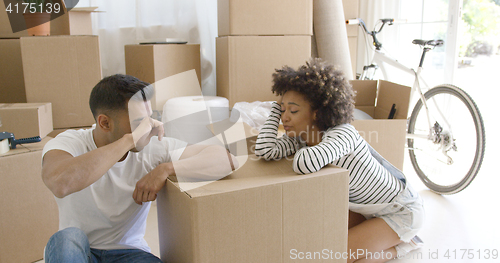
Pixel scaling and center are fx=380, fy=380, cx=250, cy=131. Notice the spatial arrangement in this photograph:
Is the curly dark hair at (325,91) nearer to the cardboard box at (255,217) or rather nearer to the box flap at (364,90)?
the cardboard box at (255,217)

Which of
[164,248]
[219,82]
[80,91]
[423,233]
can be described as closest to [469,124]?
[423,233]

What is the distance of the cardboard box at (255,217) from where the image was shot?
66cm

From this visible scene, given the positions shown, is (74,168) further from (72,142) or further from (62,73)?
(62,73)

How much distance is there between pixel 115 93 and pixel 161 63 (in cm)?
126

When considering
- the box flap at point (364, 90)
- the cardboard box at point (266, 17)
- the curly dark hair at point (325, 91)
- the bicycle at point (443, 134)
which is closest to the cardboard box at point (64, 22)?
the cardboard box at point (266, 17)

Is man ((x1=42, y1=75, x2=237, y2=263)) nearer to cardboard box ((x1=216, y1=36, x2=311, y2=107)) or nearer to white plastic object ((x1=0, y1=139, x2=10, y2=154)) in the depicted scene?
white plastic object ((x1=0, y1=139, x2=10, y2=154))

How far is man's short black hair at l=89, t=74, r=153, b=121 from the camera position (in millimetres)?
889

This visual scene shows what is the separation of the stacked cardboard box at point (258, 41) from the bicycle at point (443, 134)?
64 cm

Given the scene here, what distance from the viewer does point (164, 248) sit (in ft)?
2.72

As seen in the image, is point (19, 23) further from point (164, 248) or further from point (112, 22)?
point (164, 248)

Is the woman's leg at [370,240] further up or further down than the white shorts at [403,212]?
further down

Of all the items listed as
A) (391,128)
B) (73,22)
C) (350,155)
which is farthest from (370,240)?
(73,22)

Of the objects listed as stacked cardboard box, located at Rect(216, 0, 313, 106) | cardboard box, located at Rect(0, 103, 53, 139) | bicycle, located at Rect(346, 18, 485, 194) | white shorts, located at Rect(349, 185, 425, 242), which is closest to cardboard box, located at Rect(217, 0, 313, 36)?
stacked cardboard box, located at Rect(216, 0, 313, 106)

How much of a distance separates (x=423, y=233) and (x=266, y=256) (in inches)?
42.5
